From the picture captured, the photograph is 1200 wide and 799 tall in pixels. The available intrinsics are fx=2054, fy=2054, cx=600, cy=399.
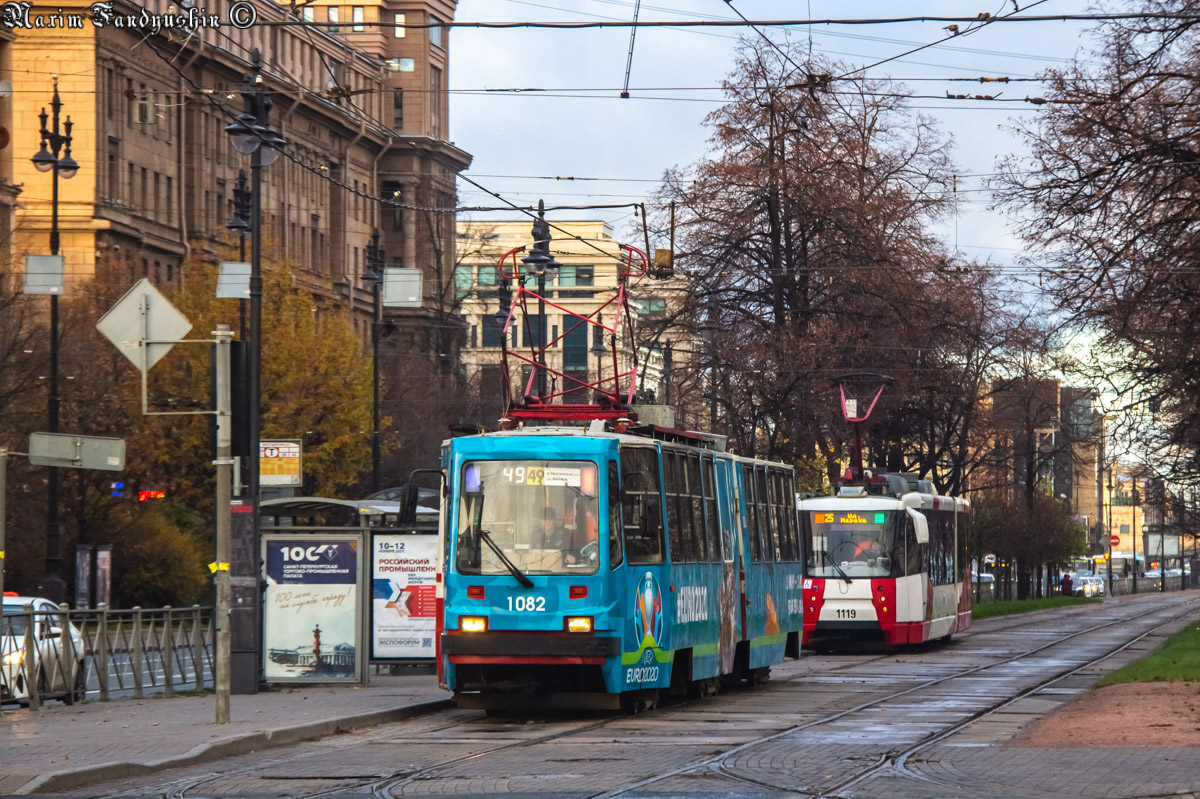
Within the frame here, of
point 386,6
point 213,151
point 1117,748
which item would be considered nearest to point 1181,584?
point 386,6

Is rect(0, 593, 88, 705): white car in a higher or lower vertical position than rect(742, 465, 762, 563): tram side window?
lower

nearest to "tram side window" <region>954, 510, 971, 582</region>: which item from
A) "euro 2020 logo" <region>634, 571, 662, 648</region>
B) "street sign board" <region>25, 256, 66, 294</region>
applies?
"street sign board" <region>25, 256, 66, 294</region>

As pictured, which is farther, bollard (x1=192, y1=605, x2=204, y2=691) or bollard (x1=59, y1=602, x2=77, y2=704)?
bollard (x1=192, y1=605, x2=204, y2=691)

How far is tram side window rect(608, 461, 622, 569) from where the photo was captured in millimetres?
18953

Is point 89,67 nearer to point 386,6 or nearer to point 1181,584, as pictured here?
point 386,6

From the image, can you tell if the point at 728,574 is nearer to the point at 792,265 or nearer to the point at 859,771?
the point at 859,771

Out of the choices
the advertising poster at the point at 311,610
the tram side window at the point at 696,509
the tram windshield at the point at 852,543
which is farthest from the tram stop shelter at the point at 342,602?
the tram windshield at the point at 852,543

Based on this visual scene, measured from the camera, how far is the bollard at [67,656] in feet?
68.8

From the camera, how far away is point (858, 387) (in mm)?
47000

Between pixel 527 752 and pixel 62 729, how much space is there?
442 centimetres

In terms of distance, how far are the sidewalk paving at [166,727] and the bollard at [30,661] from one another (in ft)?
0.76

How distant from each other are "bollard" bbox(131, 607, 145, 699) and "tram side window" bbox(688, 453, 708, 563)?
5.99 meters

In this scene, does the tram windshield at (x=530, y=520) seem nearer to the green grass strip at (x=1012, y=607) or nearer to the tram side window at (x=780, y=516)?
the tram side window at (x=780, y=516)

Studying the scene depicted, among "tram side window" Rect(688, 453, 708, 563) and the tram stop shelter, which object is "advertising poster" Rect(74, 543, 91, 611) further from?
"tram side window" Rect(688, 453, 708, 563)
